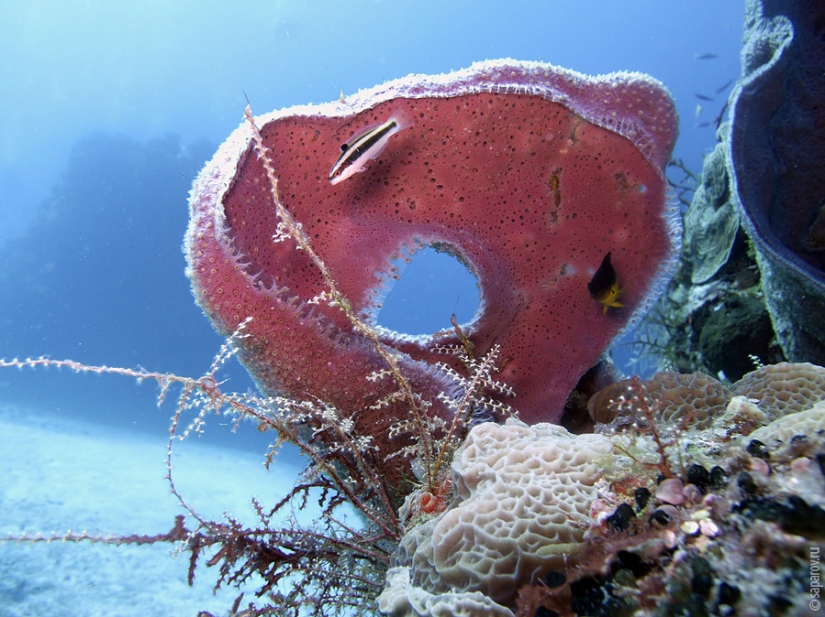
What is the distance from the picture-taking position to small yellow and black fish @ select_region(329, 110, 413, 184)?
6.88 ft

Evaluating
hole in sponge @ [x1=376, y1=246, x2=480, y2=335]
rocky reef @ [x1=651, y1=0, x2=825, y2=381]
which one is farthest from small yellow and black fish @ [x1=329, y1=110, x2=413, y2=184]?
hole in sponge @ [x1=376, y1=246, x2=480, y2=335]

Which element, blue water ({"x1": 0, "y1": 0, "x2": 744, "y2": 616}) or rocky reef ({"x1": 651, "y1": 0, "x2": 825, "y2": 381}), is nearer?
rocky reef ({"x1": 651, "y1": 0, "x2": 825, "y2": 381})

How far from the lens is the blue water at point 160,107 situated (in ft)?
126

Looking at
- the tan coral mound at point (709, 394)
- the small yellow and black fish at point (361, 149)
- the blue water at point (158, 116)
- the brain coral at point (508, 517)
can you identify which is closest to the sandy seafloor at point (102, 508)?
the blue water at point (158, 116)

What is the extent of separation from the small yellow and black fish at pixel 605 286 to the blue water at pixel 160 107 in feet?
60.7

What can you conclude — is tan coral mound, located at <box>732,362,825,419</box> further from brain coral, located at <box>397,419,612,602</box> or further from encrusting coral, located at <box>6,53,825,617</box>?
brain coral, located at <box>397,419,612,602</box>

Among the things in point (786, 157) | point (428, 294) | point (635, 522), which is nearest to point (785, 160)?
point (786, 157)

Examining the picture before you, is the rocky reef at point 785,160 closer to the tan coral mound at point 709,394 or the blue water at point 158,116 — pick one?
the tan coral mound at point 709,394

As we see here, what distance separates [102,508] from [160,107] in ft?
260

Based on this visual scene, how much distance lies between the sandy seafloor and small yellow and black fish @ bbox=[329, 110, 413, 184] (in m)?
2.00

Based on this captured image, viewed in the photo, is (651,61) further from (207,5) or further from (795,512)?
(795,512)

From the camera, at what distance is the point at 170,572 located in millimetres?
11570

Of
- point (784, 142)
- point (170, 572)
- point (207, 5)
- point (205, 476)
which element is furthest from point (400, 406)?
point (207, 5)

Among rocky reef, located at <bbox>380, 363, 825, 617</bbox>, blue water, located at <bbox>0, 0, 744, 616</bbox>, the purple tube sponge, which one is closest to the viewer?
rocky reef, located at <bbox>380, 363, 825, 617</bbox>
